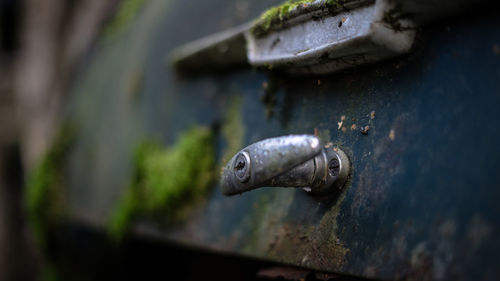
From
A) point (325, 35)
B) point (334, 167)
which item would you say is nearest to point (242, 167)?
point (334, 167)

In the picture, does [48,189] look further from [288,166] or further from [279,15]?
[288,166]

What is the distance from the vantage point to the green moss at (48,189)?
8.71 ft

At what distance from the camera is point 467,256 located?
0.60m

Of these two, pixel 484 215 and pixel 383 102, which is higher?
pixel 383 102

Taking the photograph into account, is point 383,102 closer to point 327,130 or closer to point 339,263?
point 327,130

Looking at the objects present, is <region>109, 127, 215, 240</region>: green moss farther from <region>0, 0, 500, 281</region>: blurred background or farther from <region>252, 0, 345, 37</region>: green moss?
<region>252, 0, 345, 37</region>: green moss

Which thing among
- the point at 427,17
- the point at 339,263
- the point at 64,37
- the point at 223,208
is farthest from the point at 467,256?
the point at 64,37

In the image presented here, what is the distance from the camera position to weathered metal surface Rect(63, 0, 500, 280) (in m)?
0.62

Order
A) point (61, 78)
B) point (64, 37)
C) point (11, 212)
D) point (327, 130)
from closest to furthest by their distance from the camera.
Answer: point (327, 130) < point (61, 78) < point (64, 37) < point (11, 212)

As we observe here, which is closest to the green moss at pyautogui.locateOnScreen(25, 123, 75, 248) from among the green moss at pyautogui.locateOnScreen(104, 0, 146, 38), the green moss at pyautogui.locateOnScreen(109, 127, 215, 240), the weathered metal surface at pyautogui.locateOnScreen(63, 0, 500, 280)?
the green moss at pyautogui.locateOnScreen(104, 0, 146, 38)

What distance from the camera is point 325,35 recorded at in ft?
2.77

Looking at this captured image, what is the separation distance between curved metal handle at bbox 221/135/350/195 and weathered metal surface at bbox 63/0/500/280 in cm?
3

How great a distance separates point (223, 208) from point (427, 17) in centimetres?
72

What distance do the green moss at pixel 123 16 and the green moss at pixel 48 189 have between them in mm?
620
